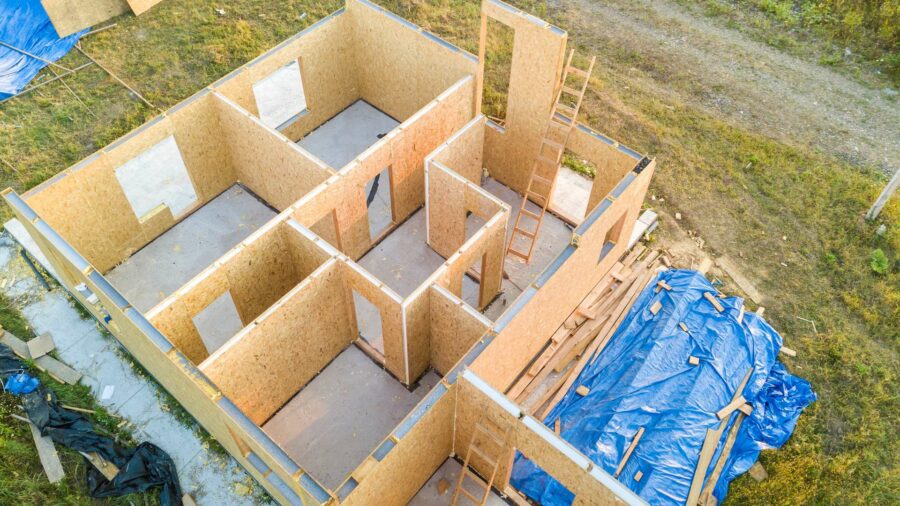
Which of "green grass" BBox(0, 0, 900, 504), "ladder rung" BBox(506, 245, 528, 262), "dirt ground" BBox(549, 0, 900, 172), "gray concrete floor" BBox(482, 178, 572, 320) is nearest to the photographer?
"green grass" BBox(0, 0, 900, 504)

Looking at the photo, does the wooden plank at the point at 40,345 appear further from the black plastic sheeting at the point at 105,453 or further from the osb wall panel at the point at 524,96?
the osb wall panel at the point at 524,96

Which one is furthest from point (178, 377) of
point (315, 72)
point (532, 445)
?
point (315, 72)

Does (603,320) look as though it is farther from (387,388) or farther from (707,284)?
(387,388)

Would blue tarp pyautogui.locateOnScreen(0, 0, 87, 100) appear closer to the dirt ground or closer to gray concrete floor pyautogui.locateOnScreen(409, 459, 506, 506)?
the dirt ground

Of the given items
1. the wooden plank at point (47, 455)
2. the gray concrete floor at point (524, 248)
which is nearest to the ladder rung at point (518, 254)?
the gray concrete floor at point (524, 248)

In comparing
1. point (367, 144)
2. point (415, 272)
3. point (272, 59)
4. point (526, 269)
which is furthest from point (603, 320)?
point (272, 59)

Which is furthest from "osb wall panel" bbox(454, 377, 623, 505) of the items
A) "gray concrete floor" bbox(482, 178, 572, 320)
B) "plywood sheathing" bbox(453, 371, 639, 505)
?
"gray concrete floor" bbox(482, 178, 572, 320)
